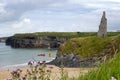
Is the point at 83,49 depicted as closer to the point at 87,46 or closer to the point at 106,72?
the point at 87,46

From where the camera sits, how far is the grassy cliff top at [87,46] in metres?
59.7

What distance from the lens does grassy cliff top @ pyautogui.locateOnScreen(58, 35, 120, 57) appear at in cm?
5969

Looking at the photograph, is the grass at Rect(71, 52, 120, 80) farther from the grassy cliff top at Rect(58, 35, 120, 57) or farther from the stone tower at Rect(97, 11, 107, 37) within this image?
the stone tower at Rect(97, 11, 107, 37)

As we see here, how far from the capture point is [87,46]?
63188 millimetres

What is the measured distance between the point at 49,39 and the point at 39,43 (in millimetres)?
5253

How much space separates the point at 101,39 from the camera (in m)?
63.7

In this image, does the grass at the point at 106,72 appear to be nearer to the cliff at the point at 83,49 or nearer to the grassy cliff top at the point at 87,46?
the cliff at the point at 83,49

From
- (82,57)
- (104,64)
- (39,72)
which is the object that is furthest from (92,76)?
(82,57)

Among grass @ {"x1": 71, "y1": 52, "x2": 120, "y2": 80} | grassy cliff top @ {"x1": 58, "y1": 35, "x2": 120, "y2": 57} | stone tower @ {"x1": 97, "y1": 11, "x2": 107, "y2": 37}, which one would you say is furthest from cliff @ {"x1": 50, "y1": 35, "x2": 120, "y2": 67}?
grass @ {"x1": 71, "y1": 52, "x2": 120, "y2": 80}

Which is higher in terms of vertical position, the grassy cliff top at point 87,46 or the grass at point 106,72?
the grass at point 106,72

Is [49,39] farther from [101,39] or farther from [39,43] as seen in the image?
[101,39]

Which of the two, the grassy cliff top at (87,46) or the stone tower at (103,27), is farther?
the stone tower at (103,27)

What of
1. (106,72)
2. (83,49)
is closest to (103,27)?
(83,49)

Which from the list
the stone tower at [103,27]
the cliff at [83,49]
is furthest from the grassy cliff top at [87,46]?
the stone tower at [103,27]
